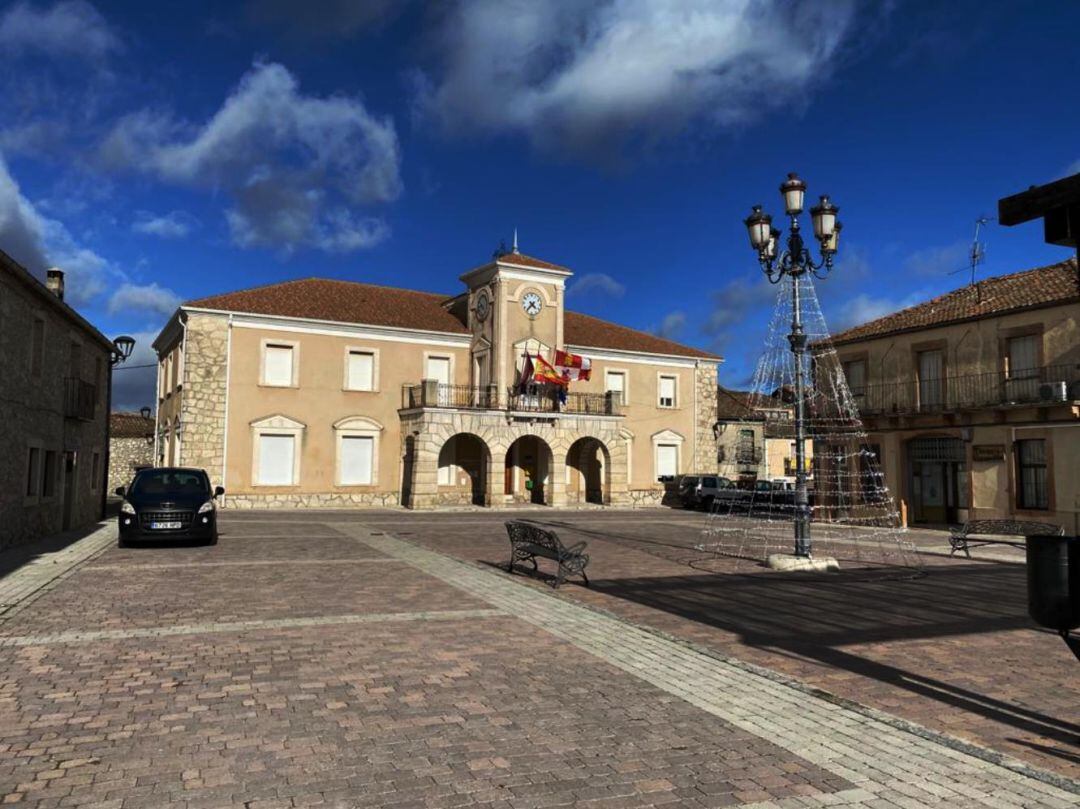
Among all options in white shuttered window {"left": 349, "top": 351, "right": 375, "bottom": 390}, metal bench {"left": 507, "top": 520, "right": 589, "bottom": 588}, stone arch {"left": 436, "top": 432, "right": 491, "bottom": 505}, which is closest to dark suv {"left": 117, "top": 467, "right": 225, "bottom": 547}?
metal bench {"left": 507, "top": 520, "right": 589, "bottom": 588}

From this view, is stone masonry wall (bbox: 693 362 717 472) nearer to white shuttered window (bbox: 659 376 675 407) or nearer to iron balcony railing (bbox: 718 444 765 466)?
white shuttered window (bbox: 659 376 675 407)

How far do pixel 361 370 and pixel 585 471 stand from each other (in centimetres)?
1124

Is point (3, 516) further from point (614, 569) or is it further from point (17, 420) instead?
point (614, 569)

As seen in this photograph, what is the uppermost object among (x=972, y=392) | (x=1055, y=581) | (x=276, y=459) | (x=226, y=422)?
(x=972, y=392)

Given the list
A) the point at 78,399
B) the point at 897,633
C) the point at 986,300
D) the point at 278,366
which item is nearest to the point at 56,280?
the point at 78,399

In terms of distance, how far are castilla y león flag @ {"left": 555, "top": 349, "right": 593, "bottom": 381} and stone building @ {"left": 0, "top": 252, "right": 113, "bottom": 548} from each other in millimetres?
16127

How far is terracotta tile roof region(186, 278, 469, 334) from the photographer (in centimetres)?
2844

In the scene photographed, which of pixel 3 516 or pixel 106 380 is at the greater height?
pixel 106 380

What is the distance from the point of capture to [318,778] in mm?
3828

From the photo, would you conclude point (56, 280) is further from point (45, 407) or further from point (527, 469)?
point (527, 469)

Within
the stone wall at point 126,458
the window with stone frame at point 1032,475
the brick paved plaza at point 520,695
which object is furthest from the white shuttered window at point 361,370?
the window with stone frame at point 1032,475

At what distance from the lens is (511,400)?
30.9m

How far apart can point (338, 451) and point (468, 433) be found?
488 centimetres

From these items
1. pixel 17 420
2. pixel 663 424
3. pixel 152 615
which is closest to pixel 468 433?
pixel 663 424
